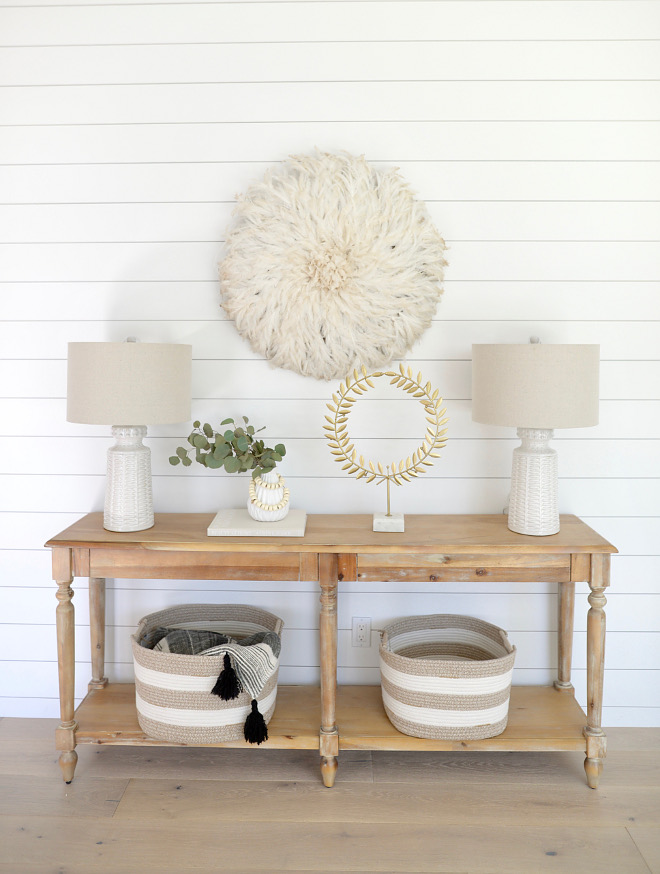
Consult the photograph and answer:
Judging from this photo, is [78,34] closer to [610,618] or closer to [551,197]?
[551,197]

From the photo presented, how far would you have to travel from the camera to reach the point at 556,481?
2.15 meters

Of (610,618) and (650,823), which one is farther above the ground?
(610,618)

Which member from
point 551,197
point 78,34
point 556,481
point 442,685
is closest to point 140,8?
point 78,34

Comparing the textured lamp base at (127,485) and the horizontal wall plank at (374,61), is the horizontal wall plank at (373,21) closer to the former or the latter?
the horizontal wall plank at (374,61)

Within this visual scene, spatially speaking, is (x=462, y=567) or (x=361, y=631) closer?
(x=462, y=567)

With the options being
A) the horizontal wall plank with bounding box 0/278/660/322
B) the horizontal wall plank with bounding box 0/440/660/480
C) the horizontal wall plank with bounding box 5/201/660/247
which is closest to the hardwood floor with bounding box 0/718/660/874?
the horizontal wall plank with bounding box 0/440/660/480

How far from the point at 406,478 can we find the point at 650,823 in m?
1.23

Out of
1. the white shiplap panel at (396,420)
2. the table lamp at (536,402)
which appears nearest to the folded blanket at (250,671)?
the white shiplap panel at (396,420)

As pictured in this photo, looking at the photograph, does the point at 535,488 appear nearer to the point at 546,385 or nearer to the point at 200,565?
the point at 546,385

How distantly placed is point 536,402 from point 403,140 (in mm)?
1053

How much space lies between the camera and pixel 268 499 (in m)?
2.19

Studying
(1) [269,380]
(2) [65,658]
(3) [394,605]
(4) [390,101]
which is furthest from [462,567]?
(4) [390,101]

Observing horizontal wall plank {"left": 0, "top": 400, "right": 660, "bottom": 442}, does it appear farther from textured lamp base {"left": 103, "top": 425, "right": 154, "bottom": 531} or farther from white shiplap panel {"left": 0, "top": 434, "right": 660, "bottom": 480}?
textured lamp base {"left": 103, "top": 425, "right": 154, "bottom": 531}

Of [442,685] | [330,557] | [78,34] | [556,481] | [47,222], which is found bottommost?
[442,685]
